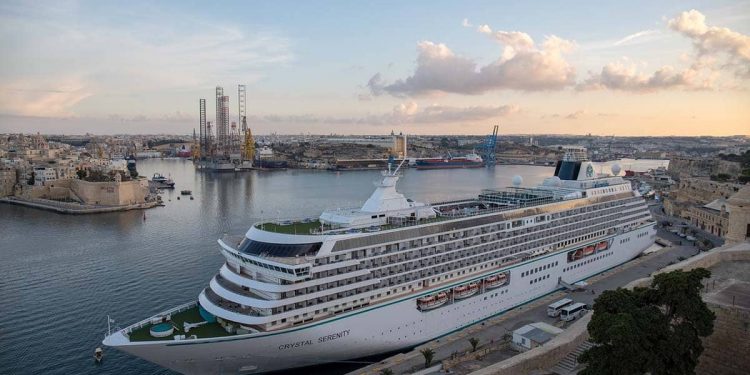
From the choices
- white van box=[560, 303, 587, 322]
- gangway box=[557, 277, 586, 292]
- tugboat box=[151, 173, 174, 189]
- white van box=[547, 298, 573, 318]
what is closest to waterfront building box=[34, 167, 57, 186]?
tugboat box=[151, 173, 174, 189]

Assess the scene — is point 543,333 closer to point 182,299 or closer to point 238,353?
point 238,353

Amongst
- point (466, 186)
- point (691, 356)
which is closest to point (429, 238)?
point (691, 356)

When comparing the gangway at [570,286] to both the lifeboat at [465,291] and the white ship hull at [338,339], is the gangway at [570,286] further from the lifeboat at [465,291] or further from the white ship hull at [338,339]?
the lifeboat at [465,291]

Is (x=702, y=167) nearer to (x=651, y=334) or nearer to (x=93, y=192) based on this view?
(x=651, y=334)

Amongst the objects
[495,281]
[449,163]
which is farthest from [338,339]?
[449,163]

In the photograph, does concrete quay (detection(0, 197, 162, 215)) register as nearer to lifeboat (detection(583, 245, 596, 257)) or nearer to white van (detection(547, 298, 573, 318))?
lifeboat (detection(583, 245, 596, 257))

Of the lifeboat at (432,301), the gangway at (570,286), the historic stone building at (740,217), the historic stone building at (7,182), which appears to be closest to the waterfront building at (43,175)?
the historic stone building at (7,182)
